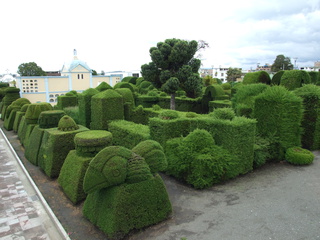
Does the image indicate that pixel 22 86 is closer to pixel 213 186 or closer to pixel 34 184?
pixel 34 184

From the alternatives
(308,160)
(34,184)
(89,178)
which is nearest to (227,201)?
(89,178)

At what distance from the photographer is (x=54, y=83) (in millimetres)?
33500

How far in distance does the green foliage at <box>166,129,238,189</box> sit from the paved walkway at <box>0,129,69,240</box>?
4636 mm

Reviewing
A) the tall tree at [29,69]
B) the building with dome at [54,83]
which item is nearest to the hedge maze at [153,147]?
the building with dome at [54,83]

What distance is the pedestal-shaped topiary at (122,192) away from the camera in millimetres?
5625

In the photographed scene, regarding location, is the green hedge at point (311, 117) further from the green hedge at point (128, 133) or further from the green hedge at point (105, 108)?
the green hedge at point (105, 108)

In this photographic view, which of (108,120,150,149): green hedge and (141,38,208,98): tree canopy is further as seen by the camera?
(141,38,208,98): tree canopy

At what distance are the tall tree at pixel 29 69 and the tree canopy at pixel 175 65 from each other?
53977mm

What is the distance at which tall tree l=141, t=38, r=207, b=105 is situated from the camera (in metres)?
20.9

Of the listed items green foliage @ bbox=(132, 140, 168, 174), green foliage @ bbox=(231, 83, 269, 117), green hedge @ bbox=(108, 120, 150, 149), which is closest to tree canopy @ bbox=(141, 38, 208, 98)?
green foliage @ bbox=(231, 83, 269, 117)

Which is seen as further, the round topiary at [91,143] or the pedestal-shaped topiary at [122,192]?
the round topiary at [91,143]

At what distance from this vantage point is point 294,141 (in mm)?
11219

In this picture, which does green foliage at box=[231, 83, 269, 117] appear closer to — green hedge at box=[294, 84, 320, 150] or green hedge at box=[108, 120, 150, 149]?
green hedge at box=[294, 84, 320, 150]

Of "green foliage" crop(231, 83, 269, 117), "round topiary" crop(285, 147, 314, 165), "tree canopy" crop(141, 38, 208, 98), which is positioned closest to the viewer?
"round topiary" crop(285, 147, 314, 165)
